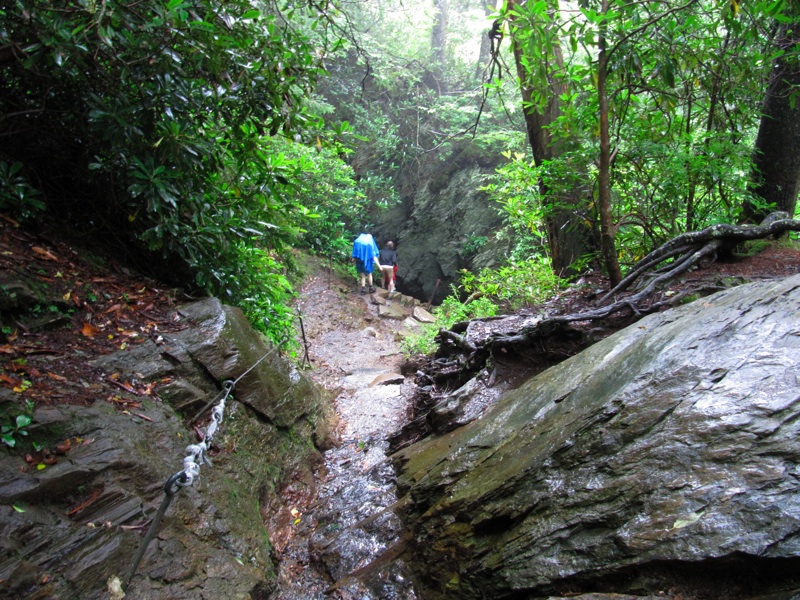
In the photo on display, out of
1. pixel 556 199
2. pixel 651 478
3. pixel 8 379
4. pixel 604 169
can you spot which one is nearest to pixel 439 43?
pixel 556 199

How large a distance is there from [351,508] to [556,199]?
171 inches

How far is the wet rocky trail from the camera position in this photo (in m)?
3.17

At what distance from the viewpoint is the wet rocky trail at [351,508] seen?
317 cm

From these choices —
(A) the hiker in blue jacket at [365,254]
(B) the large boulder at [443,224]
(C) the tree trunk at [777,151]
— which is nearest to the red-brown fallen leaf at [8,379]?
(C) the tree trunk at [777,151]

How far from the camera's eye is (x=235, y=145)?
412 cm

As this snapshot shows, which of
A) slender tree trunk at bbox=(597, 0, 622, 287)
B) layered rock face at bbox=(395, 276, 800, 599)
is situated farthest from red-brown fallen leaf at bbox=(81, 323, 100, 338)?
slender tree trunk at bbox=(597, 0, 622, 287)

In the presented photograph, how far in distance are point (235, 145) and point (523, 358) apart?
142 inches

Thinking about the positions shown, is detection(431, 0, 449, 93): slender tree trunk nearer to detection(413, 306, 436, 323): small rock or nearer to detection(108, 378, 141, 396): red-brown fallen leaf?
detection(413, 306, 436, 323): small rock

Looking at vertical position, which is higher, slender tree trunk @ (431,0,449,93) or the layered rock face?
slender tree trunk @ (431,0,449,93)

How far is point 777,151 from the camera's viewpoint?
184 inches

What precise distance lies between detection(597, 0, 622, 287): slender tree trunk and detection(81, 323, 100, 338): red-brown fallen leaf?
4.62 m

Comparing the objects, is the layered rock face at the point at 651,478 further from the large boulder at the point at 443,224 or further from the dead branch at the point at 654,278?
the large boulder at the point at 443,224

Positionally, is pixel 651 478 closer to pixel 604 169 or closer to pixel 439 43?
pixel 604 169

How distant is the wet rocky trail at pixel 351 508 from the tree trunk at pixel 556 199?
3368 mm
